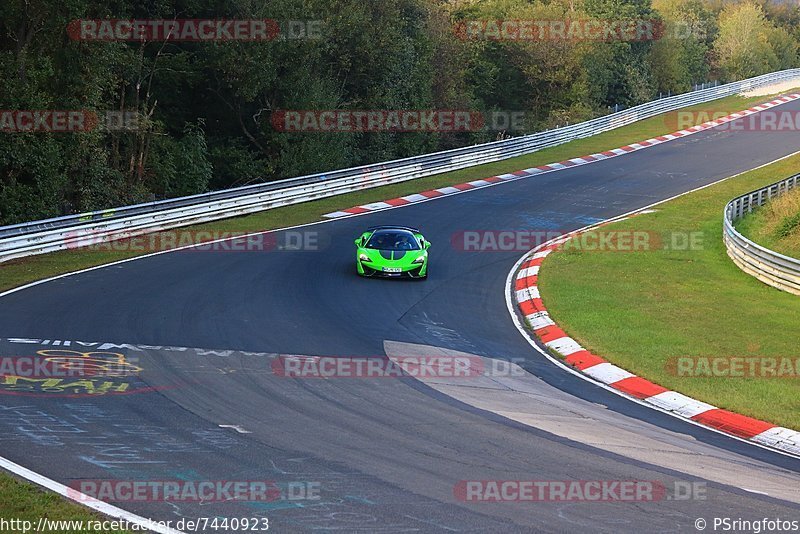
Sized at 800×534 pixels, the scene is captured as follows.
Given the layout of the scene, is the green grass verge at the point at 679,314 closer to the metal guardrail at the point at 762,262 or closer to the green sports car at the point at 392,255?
the metal guardrail at the point at 762,262

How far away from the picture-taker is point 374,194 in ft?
112

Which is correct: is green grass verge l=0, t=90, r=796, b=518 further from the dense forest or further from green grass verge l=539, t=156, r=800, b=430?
green grass verge l=539, t=156, r=800, b=430

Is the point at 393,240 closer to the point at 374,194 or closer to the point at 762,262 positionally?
the point at 762,262

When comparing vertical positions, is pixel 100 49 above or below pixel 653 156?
above

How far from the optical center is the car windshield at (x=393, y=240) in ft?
71.5

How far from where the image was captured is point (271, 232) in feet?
88.1

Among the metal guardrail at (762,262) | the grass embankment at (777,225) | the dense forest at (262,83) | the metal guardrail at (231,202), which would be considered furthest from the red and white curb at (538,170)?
the metal guardrail at (762,262)

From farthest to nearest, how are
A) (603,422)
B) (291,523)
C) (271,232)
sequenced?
(271,232) < (603,422) < (291,523)

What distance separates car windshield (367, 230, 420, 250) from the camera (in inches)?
858

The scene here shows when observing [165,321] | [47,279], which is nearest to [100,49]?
[47,279]

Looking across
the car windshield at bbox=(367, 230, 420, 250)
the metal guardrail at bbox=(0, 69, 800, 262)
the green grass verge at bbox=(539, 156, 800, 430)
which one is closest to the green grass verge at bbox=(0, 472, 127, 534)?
the green grass verge at bbox=(539, 156, 800, 430)

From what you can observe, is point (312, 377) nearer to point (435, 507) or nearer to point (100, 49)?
point (435, 507)

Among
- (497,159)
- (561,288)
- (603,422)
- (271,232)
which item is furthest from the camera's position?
(497,159)

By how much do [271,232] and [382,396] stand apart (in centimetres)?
1485
